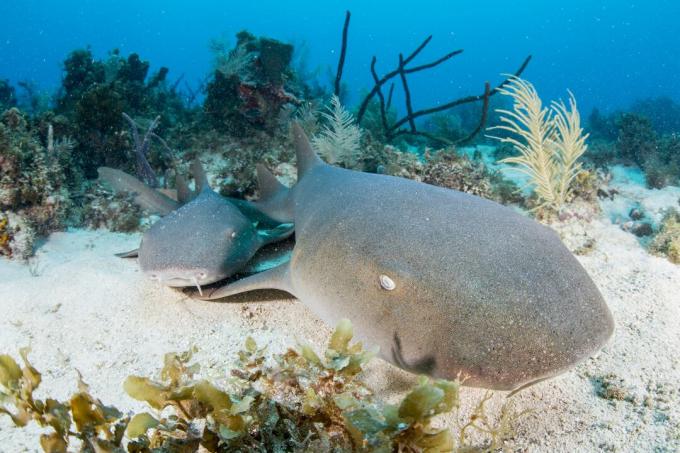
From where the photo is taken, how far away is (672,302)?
355 centimetres

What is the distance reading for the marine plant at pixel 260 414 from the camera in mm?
1656

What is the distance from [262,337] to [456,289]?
73.0 inches

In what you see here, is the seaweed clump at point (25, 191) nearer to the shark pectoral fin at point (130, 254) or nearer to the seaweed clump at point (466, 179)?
the shark pectoral fin at point (130, 254)

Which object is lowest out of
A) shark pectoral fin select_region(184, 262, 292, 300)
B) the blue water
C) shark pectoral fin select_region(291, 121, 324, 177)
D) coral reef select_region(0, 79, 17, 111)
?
shark pectoral fin select_region(184, 262, 292, 300)

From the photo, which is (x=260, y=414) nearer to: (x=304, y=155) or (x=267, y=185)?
(x=304, y=155)

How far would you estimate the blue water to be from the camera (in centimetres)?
11544

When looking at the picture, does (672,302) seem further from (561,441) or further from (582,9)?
(582,9)

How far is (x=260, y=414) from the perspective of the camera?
6.48 feet

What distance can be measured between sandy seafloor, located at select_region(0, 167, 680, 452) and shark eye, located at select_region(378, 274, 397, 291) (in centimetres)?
74

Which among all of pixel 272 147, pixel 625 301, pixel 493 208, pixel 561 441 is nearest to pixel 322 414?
pixel 561 441

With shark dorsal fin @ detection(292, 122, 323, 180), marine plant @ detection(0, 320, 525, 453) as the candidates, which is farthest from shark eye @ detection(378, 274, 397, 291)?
shark dorsal fin @ detection(292, 122, 323, 180)

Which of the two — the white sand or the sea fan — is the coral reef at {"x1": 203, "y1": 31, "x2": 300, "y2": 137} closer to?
the sea fan

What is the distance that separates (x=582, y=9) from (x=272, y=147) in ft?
731

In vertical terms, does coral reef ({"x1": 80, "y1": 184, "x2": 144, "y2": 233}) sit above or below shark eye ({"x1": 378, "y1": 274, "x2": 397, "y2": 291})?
above
